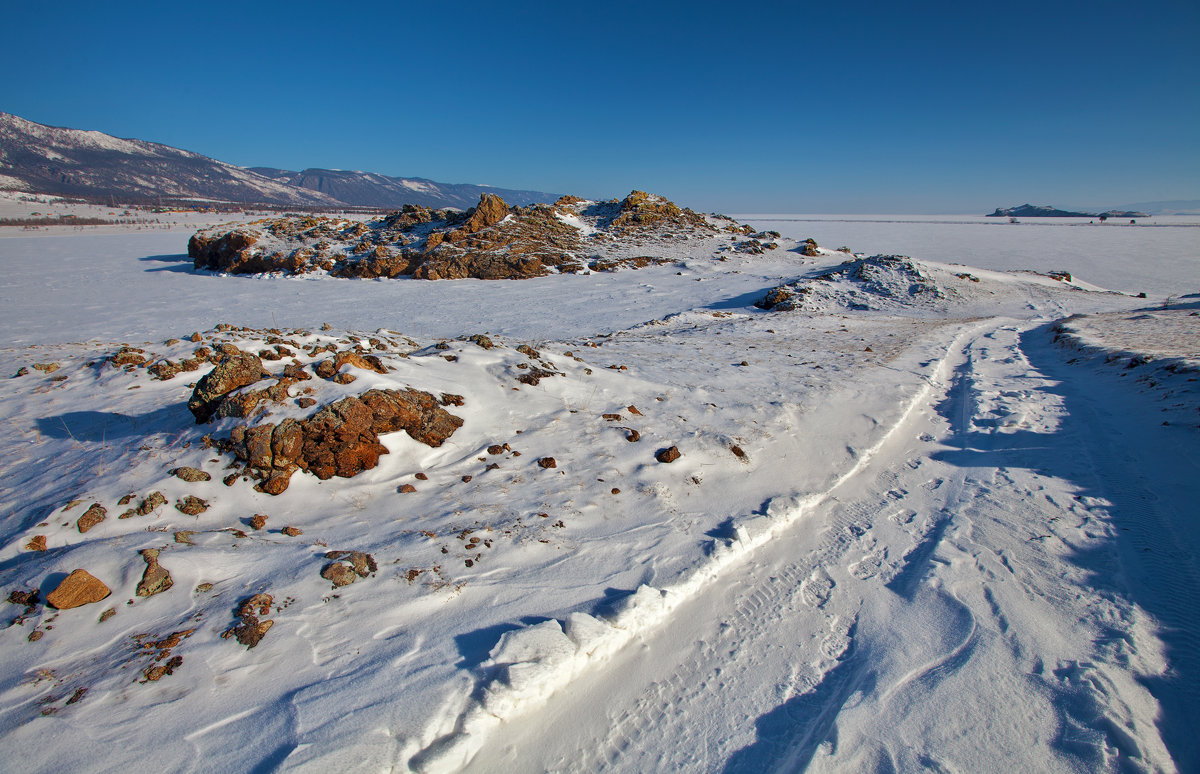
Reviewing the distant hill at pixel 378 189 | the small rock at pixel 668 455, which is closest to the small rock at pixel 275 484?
the small rock at pixel 668 455

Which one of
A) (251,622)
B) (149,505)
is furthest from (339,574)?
(149,505)

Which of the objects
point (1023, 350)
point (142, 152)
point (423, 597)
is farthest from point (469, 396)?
point (142, 152)

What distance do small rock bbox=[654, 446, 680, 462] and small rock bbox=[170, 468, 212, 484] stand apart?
363 cm

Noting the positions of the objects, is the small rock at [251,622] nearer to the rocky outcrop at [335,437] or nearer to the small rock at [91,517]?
the rocky outcrop at [335,437]

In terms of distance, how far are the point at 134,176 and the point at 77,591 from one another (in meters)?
151

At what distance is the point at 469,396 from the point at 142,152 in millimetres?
176550

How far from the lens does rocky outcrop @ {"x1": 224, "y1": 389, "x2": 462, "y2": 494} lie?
374 cm

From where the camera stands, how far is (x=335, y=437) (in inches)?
158

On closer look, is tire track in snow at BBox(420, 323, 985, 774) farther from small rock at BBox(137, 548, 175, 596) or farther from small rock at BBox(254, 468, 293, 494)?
small rock at BBox(254, 468, 293, 494)

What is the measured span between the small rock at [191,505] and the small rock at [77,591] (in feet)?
2.48

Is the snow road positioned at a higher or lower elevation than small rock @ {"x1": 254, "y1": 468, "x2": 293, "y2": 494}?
lower

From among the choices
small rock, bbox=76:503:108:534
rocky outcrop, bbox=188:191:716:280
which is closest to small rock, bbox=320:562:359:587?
small rock, bbox=76:503:108:534

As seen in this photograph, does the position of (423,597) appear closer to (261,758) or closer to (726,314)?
(261,758)

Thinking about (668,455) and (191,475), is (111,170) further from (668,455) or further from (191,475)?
(668,455)
